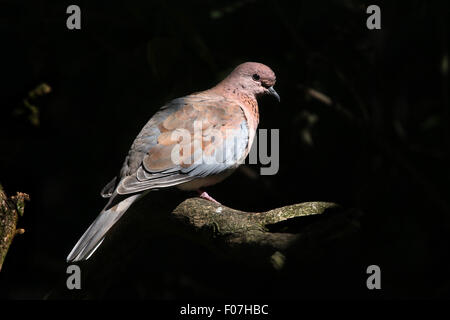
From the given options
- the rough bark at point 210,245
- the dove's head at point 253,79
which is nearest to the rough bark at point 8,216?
the rough bark at point 210,245

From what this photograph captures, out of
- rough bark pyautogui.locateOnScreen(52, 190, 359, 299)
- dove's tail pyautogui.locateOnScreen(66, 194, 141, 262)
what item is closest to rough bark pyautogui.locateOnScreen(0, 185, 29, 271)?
dove's tail pyautogui.locateOnScreen(66, 194, 141, 262)

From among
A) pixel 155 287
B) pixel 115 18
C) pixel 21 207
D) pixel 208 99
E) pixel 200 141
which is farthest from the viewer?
pixel 155 287

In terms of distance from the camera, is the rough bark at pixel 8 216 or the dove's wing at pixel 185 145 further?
the dove's wing at pixel 185 145

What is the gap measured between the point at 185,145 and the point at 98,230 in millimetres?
621

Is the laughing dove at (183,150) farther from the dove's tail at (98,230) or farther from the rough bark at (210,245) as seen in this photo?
the rough bark at (210,245)

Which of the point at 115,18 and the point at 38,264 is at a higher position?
the point at 115,18

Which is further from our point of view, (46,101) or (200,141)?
(46,101)

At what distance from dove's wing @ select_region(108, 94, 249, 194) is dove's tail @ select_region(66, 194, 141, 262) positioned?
0.07 metres

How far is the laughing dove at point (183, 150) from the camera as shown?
2734 millimetres

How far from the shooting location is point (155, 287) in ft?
12.9

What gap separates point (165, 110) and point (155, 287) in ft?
4.39

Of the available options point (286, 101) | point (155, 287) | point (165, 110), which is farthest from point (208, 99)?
point (155, 287)

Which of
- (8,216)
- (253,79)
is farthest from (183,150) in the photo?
(8,216)

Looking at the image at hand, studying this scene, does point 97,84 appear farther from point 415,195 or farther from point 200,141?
point 415,195
